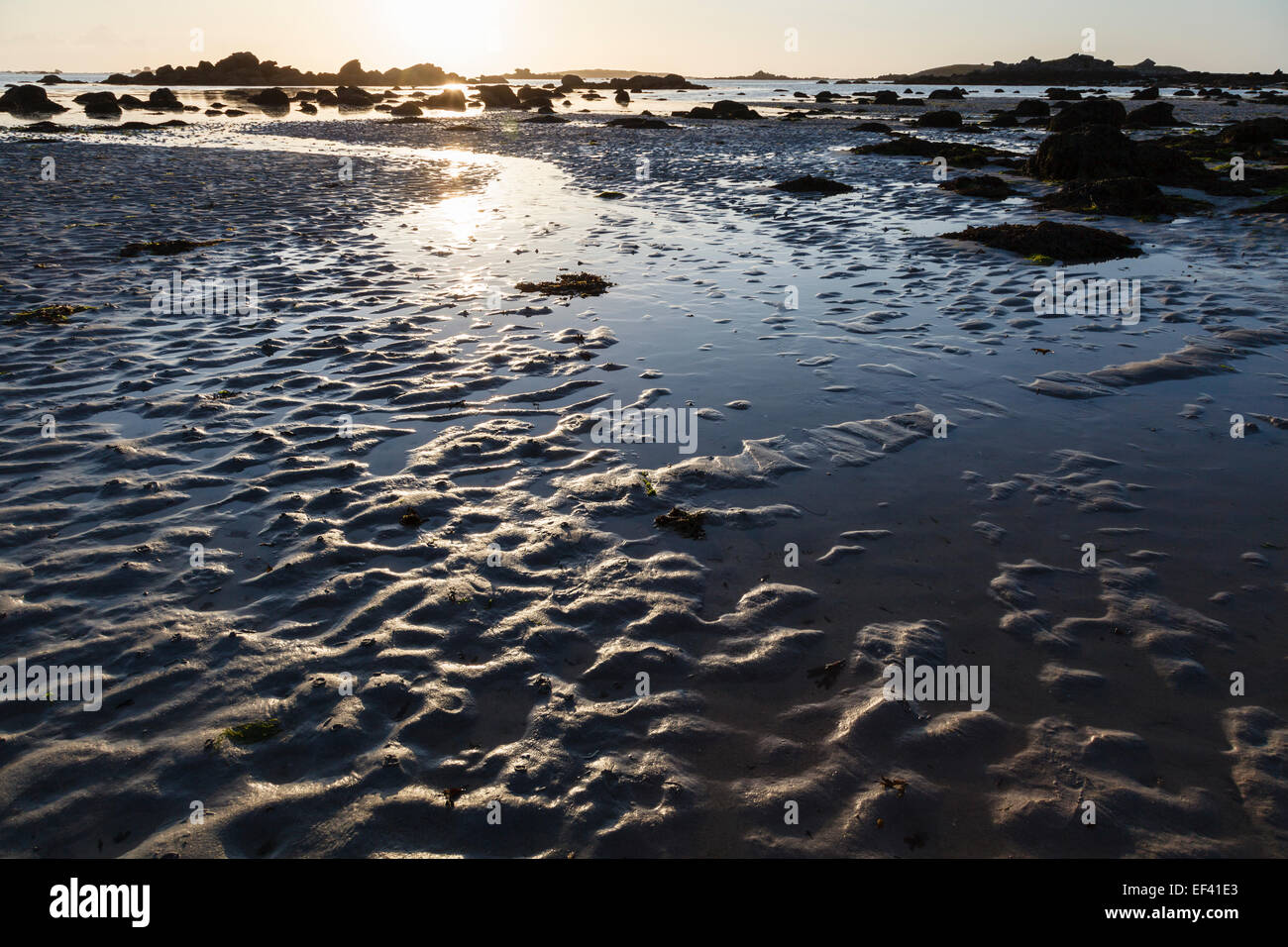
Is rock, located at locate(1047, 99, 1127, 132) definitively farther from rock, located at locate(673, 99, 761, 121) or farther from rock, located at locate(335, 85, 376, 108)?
rock, located at locate(335, 85, 376, 108)

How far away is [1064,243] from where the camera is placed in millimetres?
14242

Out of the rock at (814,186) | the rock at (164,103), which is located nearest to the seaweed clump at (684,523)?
the rock at (814,186)

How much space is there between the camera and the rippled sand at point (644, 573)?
3.57m

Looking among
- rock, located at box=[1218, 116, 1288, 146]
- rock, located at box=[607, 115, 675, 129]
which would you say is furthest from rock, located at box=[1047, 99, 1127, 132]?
rock, located at box=[607, 115, 675, 129]

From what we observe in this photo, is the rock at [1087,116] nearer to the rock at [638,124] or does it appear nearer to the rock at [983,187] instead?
the rock at [983,187]

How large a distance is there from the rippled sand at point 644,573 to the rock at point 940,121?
1551 inches

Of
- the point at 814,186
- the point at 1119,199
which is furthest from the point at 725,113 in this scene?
the point at 1119,199

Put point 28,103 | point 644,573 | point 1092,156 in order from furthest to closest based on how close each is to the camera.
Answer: point 28,103 → point 1092,156 → point 644,573

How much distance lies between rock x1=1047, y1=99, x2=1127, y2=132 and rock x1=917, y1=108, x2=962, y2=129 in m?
9.93

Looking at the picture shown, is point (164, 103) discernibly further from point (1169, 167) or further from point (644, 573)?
point (644, 573)

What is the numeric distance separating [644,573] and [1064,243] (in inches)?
532

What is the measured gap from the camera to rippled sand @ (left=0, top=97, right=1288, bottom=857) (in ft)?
11.7

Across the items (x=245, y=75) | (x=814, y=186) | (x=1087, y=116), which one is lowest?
(x=814, y=186)
